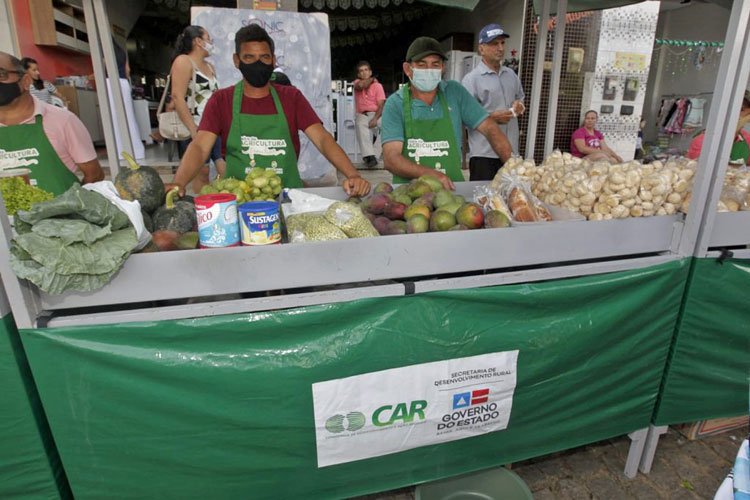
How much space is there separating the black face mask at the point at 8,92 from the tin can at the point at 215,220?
1.99 metres

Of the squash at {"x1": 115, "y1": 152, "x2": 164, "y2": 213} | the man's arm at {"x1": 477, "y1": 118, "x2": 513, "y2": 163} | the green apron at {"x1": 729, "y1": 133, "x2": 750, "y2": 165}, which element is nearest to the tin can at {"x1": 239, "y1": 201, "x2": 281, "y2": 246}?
the squash at {"x1": 115, "y1": 152, "x2": 164, "y2": 213}

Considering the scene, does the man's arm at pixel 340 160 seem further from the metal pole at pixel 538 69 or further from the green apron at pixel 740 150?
the green apron at pixel 740 150

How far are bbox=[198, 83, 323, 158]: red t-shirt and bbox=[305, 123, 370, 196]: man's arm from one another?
0.10m

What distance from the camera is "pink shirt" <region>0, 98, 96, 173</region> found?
279 centimetres

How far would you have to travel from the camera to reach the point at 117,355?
147 centimetres

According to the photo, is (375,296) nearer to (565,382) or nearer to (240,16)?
(565,382)

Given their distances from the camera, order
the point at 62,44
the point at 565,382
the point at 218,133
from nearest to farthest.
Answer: the point at 565,382, the point at 218,133, the point at 62,44

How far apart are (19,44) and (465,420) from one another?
43.8ft

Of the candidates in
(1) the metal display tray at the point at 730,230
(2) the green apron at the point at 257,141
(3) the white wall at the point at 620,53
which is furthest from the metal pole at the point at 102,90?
(3) the white wall at the point at 620,53

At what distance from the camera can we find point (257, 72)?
2779 mm

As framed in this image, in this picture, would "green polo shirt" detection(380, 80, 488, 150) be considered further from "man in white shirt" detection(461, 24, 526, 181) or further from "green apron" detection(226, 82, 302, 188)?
"man in white shirt" detection(461, 24, 526, 181)

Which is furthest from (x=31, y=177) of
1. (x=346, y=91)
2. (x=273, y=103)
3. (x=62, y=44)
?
(x=62, y=44)

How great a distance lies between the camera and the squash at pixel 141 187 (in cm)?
187

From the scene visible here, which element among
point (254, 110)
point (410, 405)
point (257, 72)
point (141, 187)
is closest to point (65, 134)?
point (254, 110)
